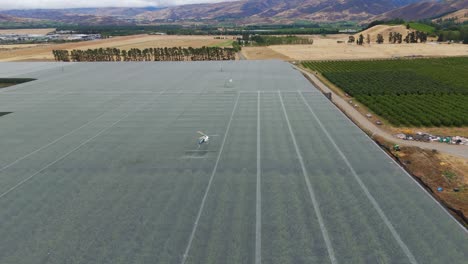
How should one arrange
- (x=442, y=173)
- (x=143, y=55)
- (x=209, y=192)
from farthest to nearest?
(x=143, y=55)
(x=442, y=173)
(x=209, y=192)

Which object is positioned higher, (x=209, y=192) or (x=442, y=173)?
(x=209, y=192)

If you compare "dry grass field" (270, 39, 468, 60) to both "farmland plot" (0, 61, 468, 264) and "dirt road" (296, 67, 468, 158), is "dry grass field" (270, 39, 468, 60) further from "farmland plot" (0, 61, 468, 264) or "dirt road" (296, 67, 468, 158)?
"farmland plot" (0, 61, 468, 264)

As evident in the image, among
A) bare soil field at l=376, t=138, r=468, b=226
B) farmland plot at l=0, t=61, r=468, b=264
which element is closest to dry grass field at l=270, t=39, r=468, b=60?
farmland plot at l=0, t=61, r=468, b=264

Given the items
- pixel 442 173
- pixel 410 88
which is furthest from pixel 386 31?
pixel 442 173

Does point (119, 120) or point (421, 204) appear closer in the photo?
point (421, 204)

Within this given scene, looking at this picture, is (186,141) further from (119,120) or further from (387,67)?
(387,67)

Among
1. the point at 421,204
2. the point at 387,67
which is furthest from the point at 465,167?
the point at 387,67

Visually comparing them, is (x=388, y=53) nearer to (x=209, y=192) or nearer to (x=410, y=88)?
(x=410, y=88)

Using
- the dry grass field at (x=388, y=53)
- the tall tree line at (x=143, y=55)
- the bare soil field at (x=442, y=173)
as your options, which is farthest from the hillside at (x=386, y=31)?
the bare soil field at (x=442, y=173)

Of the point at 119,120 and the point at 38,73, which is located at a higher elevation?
the point at 38,73
